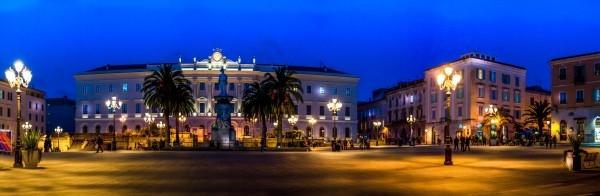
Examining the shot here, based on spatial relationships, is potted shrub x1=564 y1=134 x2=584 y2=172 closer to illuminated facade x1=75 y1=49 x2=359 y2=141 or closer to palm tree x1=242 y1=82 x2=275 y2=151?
palm tree x1=242 y1=82 x2=275 y2=151

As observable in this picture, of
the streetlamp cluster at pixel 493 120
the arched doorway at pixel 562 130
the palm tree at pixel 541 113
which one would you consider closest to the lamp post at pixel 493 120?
the streetlamp cluster at pixel 493 120

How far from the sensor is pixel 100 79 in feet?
388

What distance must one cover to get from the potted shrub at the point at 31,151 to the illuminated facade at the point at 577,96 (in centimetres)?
6319

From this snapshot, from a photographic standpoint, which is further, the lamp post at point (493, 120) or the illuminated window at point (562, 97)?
the lamp post at point (493, 120)

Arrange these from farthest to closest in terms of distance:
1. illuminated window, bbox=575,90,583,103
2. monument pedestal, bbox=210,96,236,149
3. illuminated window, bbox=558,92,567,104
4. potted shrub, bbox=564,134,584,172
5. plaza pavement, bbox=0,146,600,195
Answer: illuminated window, bbox=558,92,567,104 → illuminated window, bbox=575,90,583,103 → monument pedestal, bbox=210,96,236,149 → potted shrub, bbox=564,134,584,172 → plaza pavement, bbox=0,146,600,195

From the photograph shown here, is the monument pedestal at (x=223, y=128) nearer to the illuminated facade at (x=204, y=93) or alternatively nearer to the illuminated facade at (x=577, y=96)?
the illuminated facade at (x=577, y=96)

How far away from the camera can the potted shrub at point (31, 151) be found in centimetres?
2805

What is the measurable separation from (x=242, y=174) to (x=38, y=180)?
7027 mm

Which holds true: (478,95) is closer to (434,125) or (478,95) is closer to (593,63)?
(434,125)

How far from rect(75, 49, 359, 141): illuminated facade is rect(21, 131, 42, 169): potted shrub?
82883 millimetres

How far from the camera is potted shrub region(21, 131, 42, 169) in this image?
28055 mm

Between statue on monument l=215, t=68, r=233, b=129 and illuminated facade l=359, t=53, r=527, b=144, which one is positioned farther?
illuminated facade l=359, t=53, r=527, b=144

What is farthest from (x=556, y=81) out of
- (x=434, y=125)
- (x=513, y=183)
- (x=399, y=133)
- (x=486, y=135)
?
(x=513, y=183)

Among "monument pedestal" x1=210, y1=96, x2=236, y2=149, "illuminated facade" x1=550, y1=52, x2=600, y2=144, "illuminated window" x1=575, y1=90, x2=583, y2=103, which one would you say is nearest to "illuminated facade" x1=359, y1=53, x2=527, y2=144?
"illuminated facade" x1=550, y1=52, x2=600, y2=144
